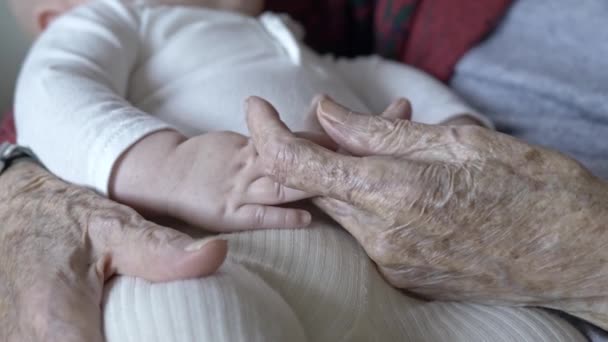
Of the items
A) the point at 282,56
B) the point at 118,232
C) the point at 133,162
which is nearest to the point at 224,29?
the point at 282,56

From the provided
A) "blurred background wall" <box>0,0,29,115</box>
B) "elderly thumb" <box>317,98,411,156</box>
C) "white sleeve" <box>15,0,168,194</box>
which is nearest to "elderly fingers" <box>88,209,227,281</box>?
"white sleeve" <box>15,0,168,194</box>

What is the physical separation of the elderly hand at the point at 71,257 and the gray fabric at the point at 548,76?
0.66m

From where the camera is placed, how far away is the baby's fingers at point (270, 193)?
70 centimetres

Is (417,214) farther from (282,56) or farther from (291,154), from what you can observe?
(282,56)

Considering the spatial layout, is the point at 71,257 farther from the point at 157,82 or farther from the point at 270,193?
the point at 157,82

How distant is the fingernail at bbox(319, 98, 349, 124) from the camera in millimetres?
685

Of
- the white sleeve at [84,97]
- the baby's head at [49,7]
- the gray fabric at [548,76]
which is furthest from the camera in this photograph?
the baby's head at [49,7]

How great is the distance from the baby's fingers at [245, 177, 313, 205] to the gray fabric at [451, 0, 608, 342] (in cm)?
49

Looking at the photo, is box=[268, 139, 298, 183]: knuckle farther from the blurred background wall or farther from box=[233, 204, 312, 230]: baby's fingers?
the blurred background wall

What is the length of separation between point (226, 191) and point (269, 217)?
2.5 inches

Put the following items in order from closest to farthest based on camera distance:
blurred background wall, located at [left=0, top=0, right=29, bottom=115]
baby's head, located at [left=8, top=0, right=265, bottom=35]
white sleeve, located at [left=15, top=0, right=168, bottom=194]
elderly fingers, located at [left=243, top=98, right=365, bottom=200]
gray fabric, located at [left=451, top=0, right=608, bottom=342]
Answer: elderly fingers, located at [left=243, top=98, right=365, bottom=200] < white sleeve, located at [left=15, top=0, right=168, bottom=194] < gray fabric, located at [left=451, top=0, right=608, bottom=342] < baby's head, located at [left=8, top=0, right=265, bottom=35] < blurred background wall, located at [left=0, top=0, right=29, bottom=115]

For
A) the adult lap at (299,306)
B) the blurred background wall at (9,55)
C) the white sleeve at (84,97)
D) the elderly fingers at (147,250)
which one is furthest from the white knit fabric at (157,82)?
the blurred background wall at (9,55)

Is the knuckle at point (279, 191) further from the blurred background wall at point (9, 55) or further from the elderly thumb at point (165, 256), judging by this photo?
the blurred background wall at point (9, 55)

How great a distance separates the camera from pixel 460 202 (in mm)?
632
